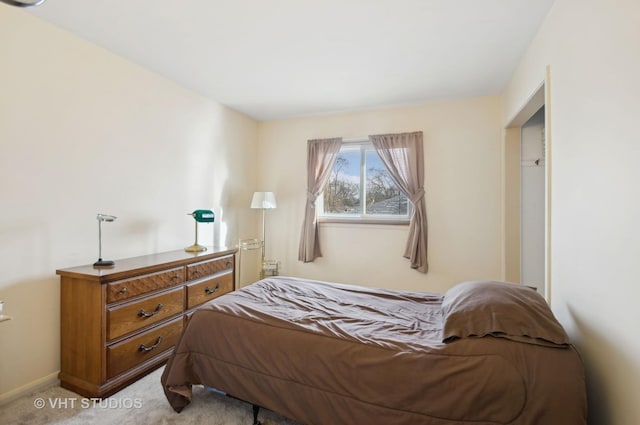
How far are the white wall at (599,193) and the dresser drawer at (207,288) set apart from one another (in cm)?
270

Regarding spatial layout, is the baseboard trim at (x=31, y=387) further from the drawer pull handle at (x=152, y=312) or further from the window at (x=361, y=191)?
the window at (x=361, y=191)

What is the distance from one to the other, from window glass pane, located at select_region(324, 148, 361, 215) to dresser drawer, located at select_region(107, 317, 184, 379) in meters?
2.43

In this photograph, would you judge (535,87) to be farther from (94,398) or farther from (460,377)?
(94,398)

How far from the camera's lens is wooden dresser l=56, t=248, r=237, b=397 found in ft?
6.28

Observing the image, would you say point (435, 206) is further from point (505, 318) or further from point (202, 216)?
point (202, 216)

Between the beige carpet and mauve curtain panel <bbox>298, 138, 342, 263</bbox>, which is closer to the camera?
the beige carpet

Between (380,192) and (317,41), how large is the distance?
2.17 m

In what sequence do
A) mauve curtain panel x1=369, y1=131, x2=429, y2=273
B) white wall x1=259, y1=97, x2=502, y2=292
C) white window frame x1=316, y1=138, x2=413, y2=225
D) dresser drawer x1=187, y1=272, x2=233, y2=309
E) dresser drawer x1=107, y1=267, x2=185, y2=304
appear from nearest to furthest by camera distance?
dresser drawer x1=107, y1=267, x2=185, y2=304
dresser drawer x1=187, y1=272, x2=233, y2=309
white wall x1=259, y1=97, x2=502, y2=292
mauve curtain panel x1=369, y1=131, x2=429, y2=273
white window frame x1=316, y1=138, x2=413, y2=225

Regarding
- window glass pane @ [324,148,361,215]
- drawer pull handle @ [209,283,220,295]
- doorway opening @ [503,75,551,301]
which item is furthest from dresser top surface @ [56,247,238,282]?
doorway opening @ [503,75,551,301]

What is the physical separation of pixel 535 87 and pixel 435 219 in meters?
1.77

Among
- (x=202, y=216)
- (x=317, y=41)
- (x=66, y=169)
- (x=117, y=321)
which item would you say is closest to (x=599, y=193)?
(x=317, y=41)

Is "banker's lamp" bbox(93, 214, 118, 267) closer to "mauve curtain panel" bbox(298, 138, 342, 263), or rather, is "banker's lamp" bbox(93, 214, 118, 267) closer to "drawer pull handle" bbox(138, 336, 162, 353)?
"drawer pull handle" bbox(138, 336, 162, 353)

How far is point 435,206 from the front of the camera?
358cm

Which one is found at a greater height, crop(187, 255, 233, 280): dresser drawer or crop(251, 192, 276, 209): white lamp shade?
crop(251, 192, 276, 209): white lamp shade
